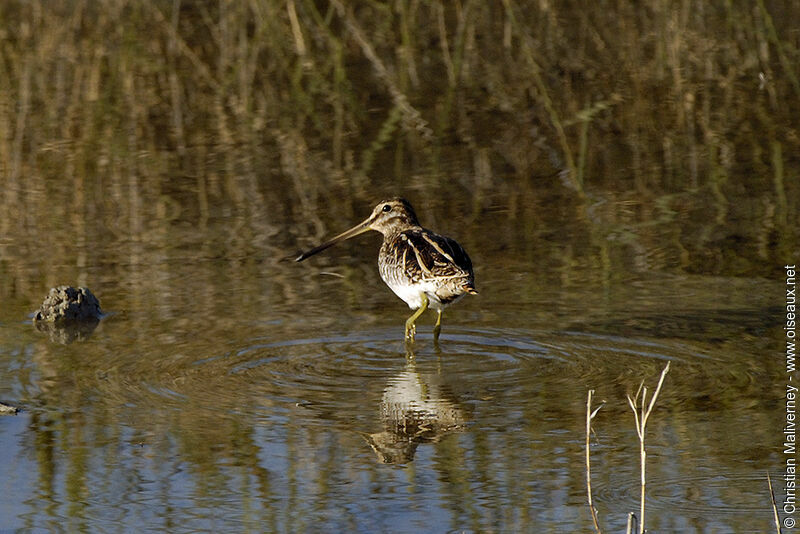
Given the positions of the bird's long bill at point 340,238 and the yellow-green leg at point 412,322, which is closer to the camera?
the yellow-green leg at point 412,322

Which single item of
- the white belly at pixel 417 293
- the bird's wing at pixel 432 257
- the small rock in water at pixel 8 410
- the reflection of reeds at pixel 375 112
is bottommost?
the small rock in water at pixel 8 410

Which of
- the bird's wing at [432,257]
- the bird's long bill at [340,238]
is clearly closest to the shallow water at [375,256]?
the bird's long bill at [340,238]

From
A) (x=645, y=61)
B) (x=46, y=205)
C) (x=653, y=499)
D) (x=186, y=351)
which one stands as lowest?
(x=653, y=499)

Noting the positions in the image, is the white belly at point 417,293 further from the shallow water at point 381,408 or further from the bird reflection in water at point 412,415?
the bird reflection in water at point 412,415

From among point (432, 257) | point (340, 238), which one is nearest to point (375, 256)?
point (340, 238)

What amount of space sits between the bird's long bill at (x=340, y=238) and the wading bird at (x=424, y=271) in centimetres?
36

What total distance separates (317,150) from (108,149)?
5.06 ft

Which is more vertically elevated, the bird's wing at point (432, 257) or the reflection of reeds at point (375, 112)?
the reflection of reeds at point (375, 112)

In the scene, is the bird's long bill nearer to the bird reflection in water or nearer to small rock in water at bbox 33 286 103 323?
small rock in water at bbox 33 286 103 323

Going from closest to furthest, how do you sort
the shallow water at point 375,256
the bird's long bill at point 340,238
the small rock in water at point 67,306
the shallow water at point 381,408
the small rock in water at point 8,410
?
the shallow water at point 381,408, the shallow water at point 375,256, the small rock in water at point 8,410, the small rock in water at point 67,306, the bird's long bill at point 340,238

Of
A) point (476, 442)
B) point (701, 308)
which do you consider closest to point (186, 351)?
point (476, 442)

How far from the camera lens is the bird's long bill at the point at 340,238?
787cm

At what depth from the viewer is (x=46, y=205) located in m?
9.22

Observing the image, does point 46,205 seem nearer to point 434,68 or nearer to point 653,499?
point 434,68
